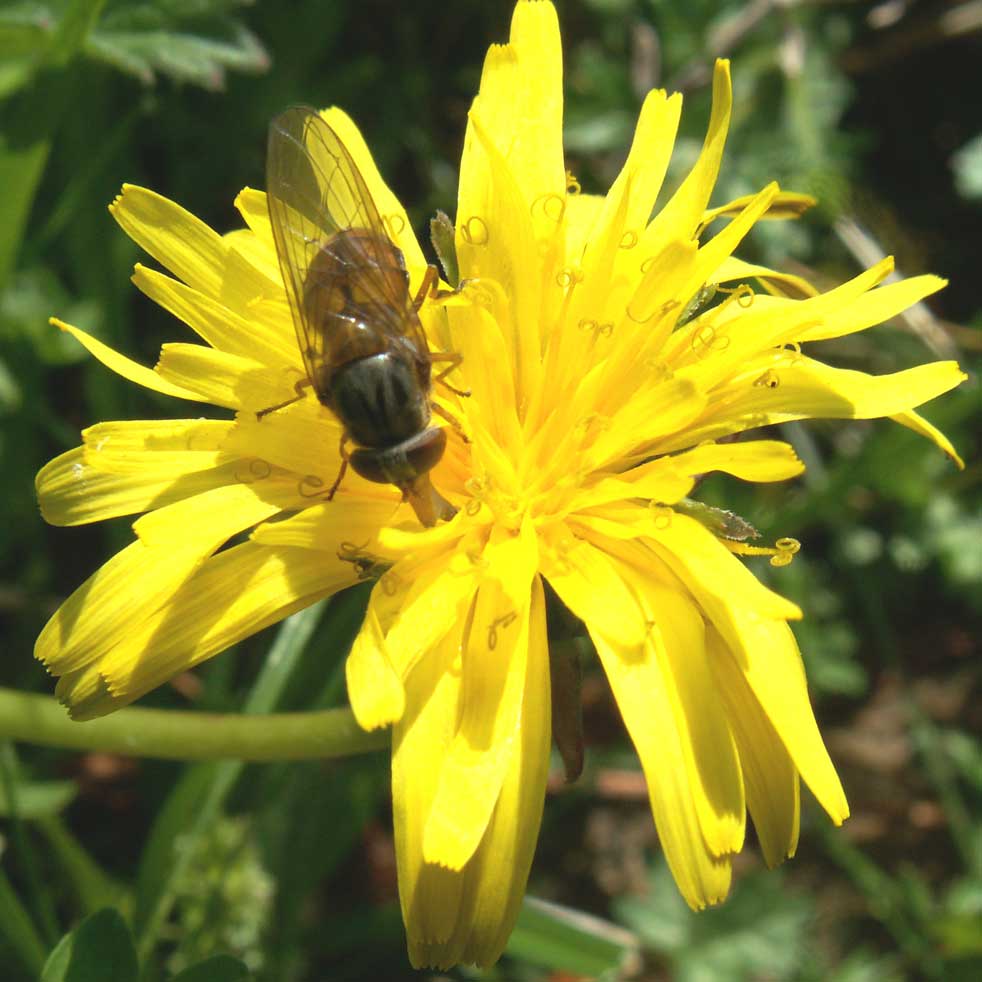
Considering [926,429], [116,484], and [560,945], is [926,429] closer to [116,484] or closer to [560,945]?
[116,484]

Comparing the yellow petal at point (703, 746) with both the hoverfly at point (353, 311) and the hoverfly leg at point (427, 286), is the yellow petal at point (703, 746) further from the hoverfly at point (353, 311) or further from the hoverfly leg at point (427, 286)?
the hoverfly leg at point (427, 286)

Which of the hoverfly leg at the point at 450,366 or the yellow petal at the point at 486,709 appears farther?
the hoverfly leg at the point at 450,366

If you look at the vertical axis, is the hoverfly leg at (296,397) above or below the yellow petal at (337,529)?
above

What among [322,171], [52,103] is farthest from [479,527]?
[52,103]

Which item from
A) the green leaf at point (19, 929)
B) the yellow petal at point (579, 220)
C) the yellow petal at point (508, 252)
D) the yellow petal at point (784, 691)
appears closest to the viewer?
the yellow petal at point (784, 691)

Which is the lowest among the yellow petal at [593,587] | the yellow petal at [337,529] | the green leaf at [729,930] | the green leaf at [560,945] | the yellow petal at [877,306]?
the green leaf at [729,930]

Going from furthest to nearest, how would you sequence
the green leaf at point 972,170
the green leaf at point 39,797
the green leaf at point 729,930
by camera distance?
the green leaf at point 972,170, the green leaf at point 729,930, the green leaf at point 39,797

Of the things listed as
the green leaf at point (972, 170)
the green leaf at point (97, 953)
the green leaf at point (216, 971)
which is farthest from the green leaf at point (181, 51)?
the green leaf at point (972, 170)
